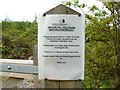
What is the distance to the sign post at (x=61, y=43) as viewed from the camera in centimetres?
102

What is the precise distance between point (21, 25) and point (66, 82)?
65cm

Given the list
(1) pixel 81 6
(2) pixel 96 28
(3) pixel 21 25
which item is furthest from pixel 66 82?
(2) pixel 96 28

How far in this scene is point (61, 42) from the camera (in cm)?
102

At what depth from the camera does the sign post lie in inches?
40.1

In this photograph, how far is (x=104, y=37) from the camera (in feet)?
6.32

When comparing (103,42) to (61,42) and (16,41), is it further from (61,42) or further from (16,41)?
(61,42)

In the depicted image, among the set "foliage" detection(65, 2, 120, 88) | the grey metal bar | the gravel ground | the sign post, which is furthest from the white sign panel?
"foliage" detection(65, 2, 120, 88)

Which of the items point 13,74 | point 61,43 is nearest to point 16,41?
point 13,74

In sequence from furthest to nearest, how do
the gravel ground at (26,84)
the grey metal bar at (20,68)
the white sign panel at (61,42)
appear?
the gravel ground at (26,84) → the grey metal bar at (20,68) → the white sign panel at (61,42)

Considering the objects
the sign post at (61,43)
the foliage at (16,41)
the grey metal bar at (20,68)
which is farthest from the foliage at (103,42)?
the sign post at (61,43)

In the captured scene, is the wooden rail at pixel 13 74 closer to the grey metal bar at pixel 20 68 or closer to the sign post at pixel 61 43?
the grey metal bar at pixel 20 68

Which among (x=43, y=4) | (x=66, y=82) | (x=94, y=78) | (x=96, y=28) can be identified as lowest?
(x=94, y=78)

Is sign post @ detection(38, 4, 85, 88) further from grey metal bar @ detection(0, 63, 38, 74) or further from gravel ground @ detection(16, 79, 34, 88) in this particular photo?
gravel ground @ detection(16, 79, 34, 88)

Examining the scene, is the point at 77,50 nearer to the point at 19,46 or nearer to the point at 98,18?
the point at 19,46
